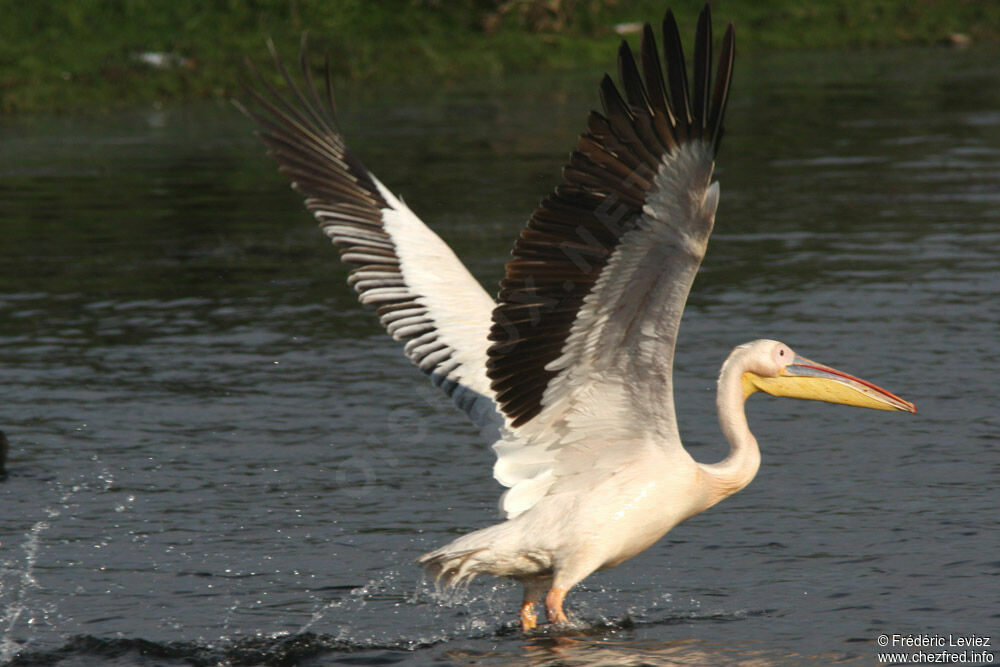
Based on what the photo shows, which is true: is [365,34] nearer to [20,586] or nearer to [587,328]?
[20,586]

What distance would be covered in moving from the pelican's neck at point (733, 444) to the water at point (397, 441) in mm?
398

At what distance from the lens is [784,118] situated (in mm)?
20938

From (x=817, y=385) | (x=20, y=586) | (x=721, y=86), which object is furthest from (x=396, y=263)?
(x=721, y=86)

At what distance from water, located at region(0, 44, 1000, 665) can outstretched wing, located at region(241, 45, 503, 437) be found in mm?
734

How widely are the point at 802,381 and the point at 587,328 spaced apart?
1198 mm

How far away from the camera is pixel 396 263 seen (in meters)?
6.93

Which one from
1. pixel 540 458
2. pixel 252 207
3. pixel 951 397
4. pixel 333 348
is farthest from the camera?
pixel 252 207

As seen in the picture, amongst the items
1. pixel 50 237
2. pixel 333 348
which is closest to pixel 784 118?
pixel 50 237

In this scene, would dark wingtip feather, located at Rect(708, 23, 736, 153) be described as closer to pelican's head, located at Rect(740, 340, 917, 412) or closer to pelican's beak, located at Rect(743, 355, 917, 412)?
pelican's head, located at Rect(740, 340, 917, 412)

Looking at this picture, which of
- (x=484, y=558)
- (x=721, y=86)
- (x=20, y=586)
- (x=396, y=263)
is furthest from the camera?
(x=396, y=263)

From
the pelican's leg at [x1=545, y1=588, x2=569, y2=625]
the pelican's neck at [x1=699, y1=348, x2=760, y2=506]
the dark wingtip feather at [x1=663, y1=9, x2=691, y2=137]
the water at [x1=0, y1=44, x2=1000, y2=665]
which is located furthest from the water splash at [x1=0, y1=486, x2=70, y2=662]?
the dark wingtip feather at [x1=663, y1=9, x2=691, y2=137]

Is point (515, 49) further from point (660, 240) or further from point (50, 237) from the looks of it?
point (660, 240)

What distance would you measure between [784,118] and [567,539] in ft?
52.4

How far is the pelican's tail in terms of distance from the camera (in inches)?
227
